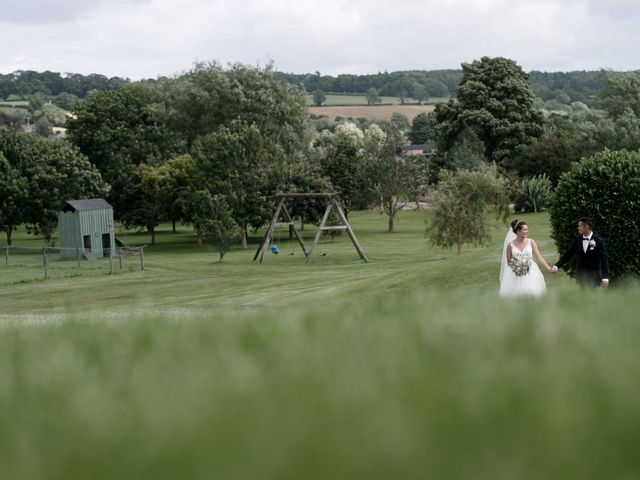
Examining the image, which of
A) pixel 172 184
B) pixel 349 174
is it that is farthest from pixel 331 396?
pixel 349 174

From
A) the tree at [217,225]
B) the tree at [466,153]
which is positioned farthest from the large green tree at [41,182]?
the tree at [466,153]

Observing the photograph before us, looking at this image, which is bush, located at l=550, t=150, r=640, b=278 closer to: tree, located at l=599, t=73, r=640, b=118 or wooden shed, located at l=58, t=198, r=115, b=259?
wooden shed, located at l=58, t=198, r=115, b=259

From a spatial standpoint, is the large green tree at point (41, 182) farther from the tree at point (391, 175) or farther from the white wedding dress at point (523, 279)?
the white wedding dress at point (523, 279)

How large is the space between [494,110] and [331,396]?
4036 inches

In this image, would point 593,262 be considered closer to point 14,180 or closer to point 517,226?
point 517,226

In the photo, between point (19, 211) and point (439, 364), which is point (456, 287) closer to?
point (439, 364)

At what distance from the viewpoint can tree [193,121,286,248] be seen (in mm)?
78438

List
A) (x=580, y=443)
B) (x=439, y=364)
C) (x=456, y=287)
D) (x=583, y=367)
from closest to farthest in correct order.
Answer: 1. (x=580, y=443)
2. (x=583, y=367)
3. (x=439, y=364)
4. (x=456, y=287)

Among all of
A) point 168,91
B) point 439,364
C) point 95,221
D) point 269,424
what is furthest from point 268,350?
point 168,91

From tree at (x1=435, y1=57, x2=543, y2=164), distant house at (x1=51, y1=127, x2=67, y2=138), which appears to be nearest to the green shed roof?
tree at (x1=435, y1=57, x2=543, y2=164)

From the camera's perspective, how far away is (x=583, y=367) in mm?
2754

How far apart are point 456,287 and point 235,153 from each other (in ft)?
166

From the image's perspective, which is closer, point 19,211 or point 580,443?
point 580,443

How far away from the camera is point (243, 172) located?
3140 inches
